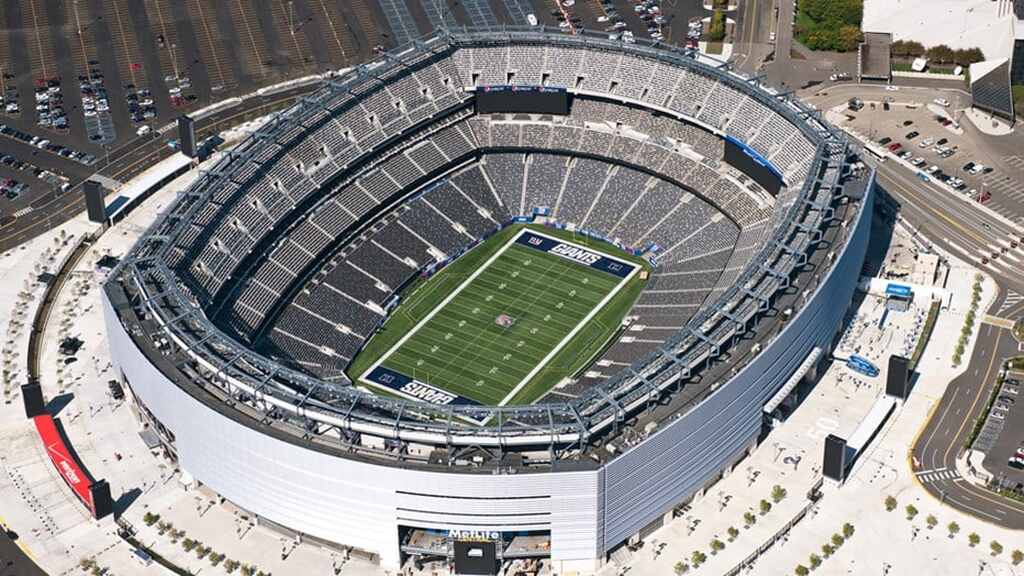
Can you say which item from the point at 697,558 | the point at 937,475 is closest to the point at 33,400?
the point at 697,558

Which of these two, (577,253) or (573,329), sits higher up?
(577,253)

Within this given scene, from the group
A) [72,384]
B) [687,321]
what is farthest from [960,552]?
[72,384]

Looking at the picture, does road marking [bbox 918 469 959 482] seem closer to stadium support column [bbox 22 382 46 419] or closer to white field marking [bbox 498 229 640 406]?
white field marking [bbox 498 229 640 406]

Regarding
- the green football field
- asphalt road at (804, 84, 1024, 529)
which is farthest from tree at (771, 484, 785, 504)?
the green football field

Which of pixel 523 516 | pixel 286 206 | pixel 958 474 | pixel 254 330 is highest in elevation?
pixel 286 206

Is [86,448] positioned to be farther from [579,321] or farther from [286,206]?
[579,321]

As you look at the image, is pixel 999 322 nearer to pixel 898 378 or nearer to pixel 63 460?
pixel 898 378
